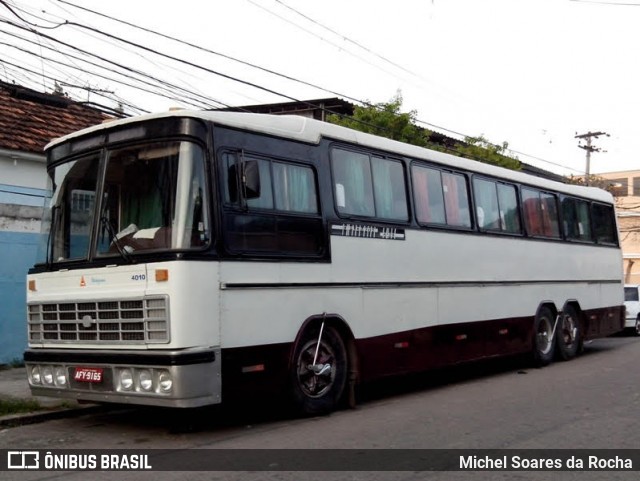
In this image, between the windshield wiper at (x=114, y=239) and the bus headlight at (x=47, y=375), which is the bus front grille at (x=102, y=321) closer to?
the bus headlight at (x=47, y=375)

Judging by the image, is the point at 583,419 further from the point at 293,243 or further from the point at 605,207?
the point at 605,207

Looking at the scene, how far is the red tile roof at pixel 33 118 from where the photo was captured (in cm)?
Result: 1306

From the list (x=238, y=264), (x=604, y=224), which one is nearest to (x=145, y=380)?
(x=238, y=264)

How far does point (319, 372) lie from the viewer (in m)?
8.52

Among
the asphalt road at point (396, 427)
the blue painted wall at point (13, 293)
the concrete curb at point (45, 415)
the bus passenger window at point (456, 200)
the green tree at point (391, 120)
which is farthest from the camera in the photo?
the green tree at point (391, 120)

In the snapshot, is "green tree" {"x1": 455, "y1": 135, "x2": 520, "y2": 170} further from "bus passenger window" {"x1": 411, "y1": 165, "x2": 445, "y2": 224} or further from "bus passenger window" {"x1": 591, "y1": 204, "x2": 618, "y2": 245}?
"bus passenger window" {"x1": 411, "y1": 165, "x2": 445, "y2": 224}

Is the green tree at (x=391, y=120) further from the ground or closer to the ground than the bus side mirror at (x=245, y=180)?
further from the ground

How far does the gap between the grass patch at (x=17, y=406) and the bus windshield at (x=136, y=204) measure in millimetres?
1983

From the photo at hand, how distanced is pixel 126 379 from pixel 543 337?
9008 mm

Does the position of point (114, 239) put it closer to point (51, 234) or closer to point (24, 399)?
point (51, 234)

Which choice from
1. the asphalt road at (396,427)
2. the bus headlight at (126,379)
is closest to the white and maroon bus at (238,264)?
the bus headlight at (126,379)

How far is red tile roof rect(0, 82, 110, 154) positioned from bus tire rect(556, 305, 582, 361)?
Answer: 983 cm

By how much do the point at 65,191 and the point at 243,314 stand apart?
2.58m

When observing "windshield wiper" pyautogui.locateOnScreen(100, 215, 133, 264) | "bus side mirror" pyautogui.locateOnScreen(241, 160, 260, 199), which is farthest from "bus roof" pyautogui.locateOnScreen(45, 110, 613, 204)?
"windshield wiper" pyautogui.locateOnScreen(100, 215, 133, 264)
